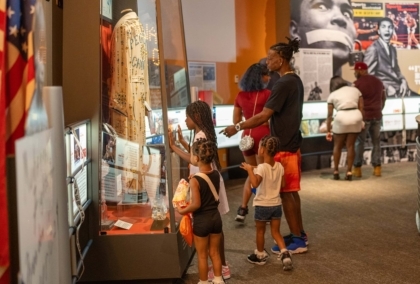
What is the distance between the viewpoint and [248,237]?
16.0 feet

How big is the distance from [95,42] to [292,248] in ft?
6.83

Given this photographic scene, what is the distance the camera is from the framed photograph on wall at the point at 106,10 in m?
3.62

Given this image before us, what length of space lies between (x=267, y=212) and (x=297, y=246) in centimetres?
51

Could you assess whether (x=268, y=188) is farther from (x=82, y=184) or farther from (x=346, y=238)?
(x=82, y=184)

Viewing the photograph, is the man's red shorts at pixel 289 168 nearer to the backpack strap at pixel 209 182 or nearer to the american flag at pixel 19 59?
the backpack strap at pixel 209 182

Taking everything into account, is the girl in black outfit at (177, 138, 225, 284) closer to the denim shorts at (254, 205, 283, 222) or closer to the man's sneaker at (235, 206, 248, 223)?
the denim shorts at (254, 205, 283, 222)

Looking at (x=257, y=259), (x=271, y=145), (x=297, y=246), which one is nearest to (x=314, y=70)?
(x=297, y=246)

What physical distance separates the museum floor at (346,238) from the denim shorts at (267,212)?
342 mm

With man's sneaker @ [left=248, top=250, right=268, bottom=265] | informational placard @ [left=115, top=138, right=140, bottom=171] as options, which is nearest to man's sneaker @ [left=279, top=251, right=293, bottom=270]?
man's sneaker @ [left=248, top=250, right=268, bottom=265]

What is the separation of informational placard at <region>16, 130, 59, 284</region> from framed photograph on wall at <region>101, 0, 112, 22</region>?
250 cm

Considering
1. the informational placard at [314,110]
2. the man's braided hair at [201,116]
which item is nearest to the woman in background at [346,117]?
the informational placard at [314,110]

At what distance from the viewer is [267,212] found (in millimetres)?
4027

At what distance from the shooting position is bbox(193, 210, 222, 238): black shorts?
11.0 ft

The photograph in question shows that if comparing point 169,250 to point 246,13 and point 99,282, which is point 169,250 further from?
point 246,13
